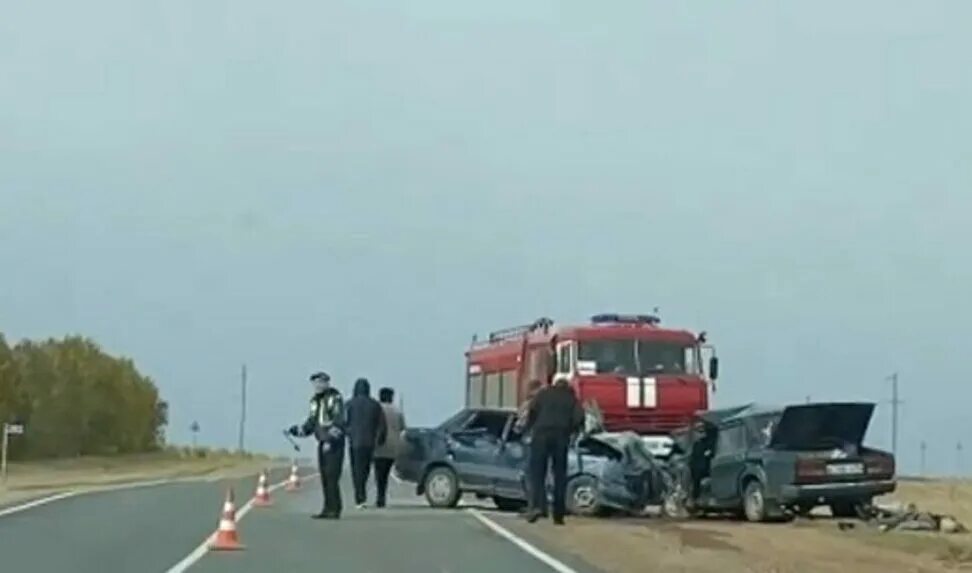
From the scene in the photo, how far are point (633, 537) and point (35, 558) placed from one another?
27.5 ft

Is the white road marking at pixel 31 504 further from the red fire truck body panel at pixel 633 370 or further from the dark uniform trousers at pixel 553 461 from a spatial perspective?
the red fire truck body panel at pixel 633 370

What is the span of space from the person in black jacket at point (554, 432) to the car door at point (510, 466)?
4717 millimetres

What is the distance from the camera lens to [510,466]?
3131cm

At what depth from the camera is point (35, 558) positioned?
1884cm

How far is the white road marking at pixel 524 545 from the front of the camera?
19.3m

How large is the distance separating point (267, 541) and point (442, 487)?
10474mm

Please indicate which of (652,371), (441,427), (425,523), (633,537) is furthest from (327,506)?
(652,371)

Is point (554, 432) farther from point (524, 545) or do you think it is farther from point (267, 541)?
point (267, 541)

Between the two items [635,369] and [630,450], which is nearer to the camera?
[630,450]

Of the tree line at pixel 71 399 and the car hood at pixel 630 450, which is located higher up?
the tree line at pixel 71 399

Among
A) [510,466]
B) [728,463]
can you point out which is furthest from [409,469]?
[728,463]

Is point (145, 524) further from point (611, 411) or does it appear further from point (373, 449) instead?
point (611, 411)

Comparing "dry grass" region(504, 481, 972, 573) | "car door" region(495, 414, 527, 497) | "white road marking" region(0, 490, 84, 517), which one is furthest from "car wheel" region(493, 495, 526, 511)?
"white road marking" region(0, 490, 84, 517)

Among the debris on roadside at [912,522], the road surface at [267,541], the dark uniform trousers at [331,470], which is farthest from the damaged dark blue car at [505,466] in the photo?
the dark uniform trousers at [331,470]
